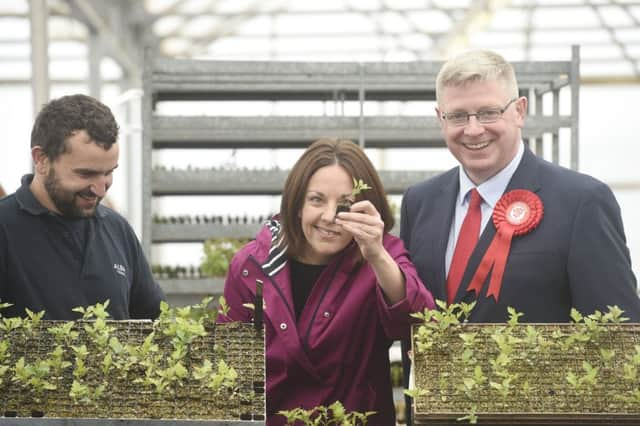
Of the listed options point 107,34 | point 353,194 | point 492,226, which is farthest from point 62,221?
point 107,34

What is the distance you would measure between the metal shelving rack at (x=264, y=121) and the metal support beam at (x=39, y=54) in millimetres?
2416

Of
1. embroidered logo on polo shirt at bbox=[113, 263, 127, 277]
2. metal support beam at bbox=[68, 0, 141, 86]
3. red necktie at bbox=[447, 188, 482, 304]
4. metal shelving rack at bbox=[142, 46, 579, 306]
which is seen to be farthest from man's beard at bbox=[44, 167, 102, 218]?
metal support beam at bbox=[68, 0, 141, 86]

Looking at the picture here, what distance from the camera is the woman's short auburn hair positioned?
93.6 inches

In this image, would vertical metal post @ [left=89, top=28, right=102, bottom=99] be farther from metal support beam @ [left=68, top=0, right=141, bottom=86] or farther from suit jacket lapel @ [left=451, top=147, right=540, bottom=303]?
suit jacket lapel @ [left=451, top=147, right=540, bottom=303]

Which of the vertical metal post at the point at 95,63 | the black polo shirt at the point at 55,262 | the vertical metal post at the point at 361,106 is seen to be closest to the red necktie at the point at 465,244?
the black polo shirt at the point at 55,262

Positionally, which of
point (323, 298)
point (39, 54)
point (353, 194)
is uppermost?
point (39, 54)

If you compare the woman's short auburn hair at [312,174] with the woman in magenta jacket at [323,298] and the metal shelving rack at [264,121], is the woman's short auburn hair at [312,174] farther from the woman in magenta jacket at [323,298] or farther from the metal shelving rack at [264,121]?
the metal shelving rack at [264,121]

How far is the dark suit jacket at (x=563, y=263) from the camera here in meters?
2.32

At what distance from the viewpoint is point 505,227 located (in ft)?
7.89

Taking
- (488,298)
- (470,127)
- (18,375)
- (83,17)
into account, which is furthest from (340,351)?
(83,17)

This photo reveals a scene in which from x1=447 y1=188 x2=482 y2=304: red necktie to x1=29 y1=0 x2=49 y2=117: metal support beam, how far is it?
18.6 ft

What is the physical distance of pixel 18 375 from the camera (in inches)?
74.0

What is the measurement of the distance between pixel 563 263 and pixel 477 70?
51cm

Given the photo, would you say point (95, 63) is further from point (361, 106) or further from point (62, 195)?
point (62, 195)
